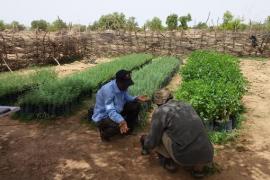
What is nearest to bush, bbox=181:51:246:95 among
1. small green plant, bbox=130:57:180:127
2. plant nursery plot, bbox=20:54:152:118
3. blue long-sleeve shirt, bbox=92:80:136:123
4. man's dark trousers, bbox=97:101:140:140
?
small green plant, bbox=130:57:180:127

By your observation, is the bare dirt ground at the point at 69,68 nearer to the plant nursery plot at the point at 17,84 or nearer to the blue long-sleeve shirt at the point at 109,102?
the plant nursery plot at the point at 17,84

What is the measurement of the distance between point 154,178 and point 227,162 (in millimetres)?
1239

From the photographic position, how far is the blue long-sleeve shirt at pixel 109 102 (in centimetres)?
521

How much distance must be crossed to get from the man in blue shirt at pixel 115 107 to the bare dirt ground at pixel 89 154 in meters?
0.31

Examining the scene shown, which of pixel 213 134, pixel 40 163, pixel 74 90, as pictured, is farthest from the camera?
pixel 74 90

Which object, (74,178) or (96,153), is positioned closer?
(74,178)

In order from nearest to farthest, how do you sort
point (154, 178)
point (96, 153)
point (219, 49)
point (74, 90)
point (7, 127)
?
1. point (154, 178)
2. point (96, 153)
3. point (7, 127)
4. point (74, 90)
5. point (219, 49)

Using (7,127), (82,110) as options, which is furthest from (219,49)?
(7,127)

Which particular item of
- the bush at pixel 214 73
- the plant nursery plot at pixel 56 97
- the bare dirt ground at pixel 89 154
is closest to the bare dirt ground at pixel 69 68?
the plant nursery plot at pixel 56 97

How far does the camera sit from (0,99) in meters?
7.77

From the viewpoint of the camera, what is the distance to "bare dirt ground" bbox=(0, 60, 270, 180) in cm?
470

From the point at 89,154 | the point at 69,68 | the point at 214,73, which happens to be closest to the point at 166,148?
the point at 89,154

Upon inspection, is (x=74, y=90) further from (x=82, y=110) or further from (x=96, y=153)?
(x=96, y=153)

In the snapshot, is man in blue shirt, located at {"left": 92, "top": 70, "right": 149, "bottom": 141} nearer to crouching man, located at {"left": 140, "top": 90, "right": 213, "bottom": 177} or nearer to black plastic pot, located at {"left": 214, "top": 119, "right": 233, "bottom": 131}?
crouching man, located at {"left": 140, "top": 90, "right": 213, "bottom": 177}
